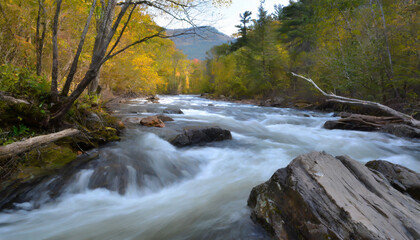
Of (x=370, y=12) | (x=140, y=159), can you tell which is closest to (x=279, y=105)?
(x=370, y=12)

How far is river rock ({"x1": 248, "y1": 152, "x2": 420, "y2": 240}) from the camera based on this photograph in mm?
1688

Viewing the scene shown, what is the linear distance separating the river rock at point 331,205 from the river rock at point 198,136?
335 centimetres

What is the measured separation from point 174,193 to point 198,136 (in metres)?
2.50

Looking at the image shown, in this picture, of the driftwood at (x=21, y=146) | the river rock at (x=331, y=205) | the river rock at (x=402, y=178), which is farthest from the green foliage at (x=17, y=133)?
the river rock at (x=402, y=178)

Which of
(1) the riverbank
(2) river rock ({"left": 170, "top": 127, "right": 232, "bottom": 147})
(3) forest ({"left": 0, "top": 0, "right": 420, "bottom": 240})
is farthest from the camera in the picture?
(2) river rock ({"left": 170, "top": 127, "right": 232, "bottom": 147})

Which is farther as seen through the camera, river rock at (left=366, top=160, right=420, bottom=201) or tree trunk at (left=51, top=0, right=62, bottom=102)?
tree trunk at (left=51, top=0, right=62, bottom=102)

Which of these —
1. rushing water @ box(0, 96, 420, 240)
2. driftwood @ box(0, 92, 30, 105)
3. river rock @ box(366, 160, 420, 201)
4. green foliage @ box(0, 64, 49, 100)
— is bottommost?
rushing water @ box(0, 96, 420, 240)

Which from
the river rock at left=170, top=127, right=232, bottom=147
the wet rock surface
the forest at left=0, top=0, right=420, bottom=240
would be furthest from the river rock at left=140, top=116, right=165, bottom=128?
the wet rock surface

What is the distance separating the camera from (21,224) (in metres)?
2.49

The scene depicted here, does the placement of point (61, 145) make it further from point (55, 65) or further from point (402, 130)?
point (402, 130)

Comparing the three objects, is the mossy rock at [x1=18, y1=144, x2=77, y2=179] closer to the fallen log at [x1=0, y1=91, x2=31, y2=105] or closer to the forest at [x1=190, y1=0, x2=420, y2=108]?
the fallen log at [x1=0, y1=91, x2=31, y2=105]

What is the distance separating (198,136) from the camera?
594 centimetres

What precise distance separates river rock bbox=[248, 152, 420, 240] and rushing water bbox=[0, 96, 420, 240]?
0.31m

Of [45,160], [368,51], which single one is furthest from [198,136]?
[368,51]
